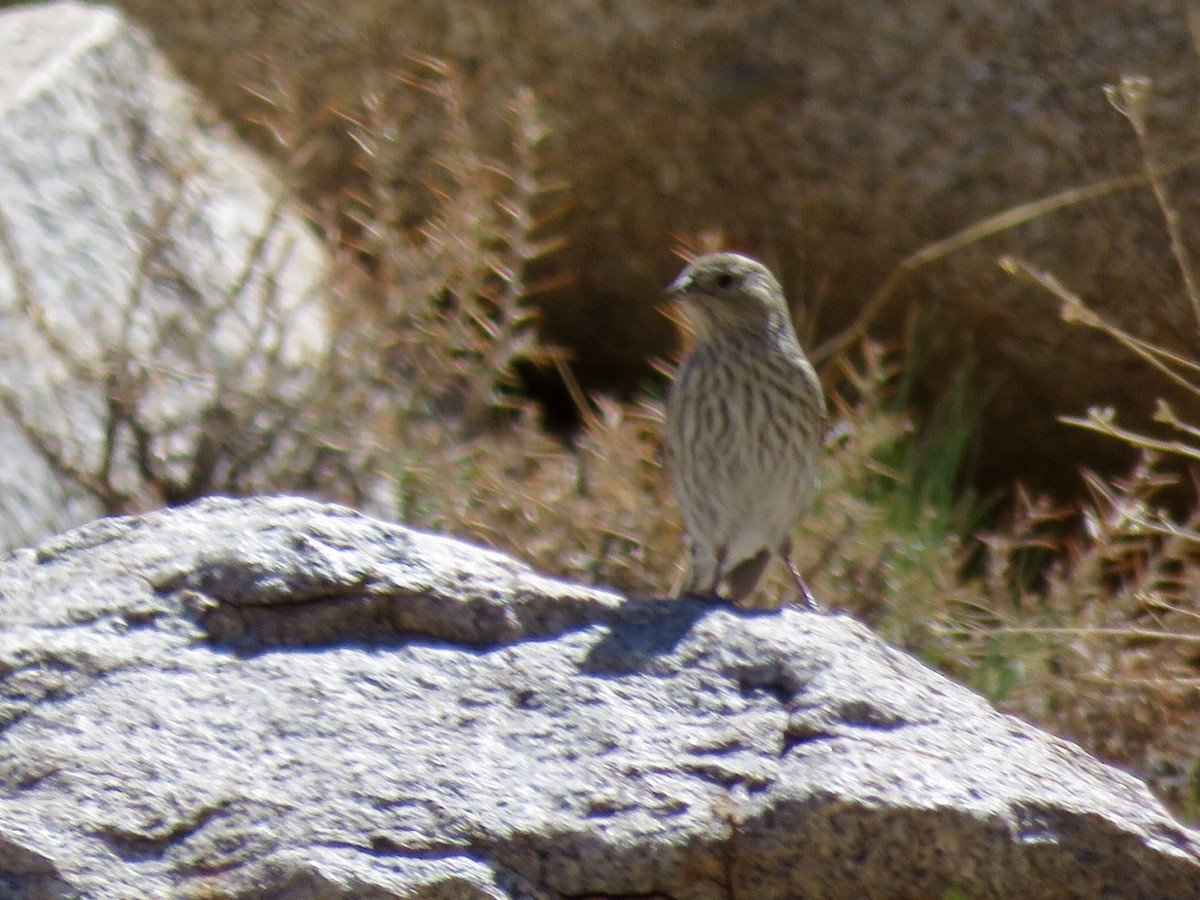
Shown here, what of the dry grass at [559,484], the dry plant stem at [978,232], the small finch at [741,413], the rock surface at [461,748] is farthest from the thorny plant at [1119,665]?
the rock surface at [461,748]

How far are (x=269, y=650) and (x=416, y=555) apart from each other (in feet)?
1.26

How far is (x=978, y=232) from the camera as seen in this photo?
17.1 ft

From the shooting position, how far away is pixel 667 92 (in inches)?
284

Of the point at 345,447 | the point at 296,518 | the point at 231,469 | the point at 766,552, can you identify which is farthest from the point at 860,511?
the point at 296,518

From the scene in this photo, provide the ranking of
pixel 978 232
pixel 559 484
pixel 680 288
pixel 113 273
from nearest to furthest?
pixel 978 232
pixel 680 288
pixel 559 484
pixel 113 273

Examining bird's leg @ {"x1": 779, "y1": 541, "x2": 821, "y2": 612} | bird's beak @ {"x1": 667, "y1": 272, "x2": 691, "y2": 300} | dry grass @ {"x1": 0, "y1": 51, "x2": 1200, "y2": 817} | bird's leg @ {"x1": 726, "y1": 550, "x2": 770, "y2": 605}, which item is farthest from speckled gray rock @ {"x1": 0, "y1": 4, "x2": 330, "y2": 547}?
bird's leg @ {"x1": 779, "y1": 541, "x2": 821, "y2": 612}

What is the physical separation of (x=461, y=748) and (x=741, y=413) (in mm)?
1996

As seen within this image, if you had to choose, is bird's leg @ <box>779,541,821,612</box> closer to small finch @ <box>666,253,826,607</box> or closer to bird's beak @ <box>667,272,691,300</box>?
small finch @ <box>666,253,826,607</box>

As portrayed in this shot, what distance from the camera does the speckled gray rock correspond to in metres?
5.70

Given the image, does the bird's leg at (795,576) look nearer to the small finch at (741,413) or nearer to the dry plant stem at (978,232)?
the small finch at (741,413)

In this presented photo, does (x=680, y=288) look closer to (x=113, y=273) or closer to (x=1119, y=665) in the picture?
(x=1119, y=665)

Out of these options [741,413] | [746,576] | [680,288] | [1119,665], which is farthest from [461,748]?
[1119,665]

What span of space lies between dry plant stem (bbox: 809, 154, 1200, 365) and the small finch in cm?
57

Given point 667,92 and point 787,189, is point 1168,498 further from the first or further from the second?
point 667,92
